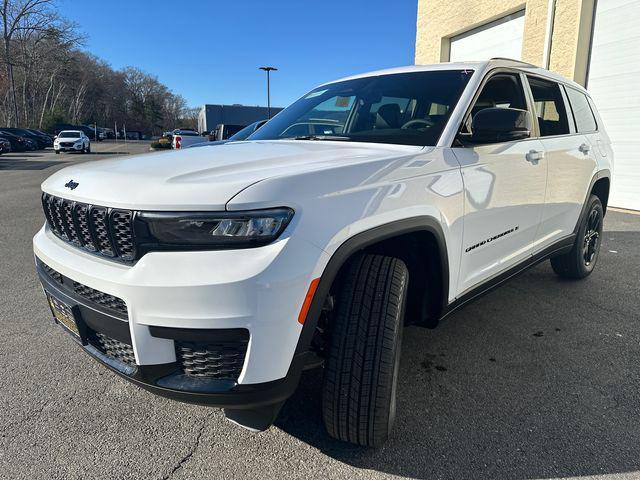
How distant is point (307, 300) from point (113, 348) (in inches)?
33.0

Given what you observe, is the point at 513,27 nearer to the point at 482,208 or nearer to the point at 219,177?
the point at 482,208

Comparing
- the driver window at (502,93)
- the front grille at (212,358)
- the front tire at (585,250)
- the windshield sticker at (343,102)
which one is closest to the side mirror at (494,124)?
the driver window at (502,93)

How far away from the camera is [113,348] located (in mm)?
1817

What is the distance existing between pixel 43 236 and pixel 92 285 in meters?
0.86

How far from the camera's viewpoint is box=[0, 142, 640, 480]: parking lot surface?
6.41 ft

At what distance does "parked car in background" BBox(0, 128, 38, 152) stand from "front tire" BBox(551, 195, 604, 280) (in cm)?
3636

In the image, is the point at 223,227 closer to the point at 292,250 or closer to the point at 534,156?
the point at 292,250

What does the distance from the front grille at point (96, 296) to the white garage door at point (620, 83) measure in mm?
10266

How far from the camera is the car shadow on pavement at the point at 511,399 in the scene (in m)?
1.99

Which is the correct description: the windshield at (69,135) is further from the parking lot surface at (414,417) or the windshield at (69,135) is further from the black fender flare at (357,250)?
the black fender flare at (357,250)

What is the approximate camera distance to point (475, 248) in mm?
2496

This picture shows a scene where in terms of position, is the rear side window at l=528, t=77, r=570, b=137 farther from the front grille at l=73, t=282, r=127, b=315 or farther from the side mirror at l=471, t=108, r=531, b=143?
the front grille at l=73, t=282, r=127, b=315

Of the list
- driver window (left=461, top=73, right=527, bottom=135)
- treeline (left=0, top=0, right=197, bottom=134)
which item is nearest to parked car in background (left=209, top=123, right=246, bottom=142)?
driver window (left=461, top=73, right=527, bottom=135)

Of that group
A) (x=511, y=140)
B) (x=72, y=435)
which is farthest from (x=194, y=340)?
(x=511, y=140)
